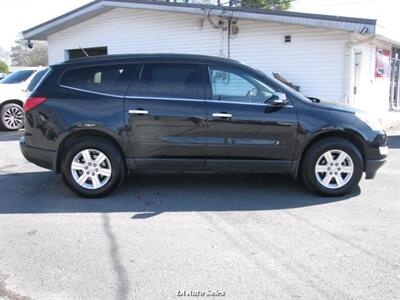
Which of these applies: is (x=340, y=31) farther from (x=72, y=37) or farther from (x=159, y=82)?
(x=72, y=37)

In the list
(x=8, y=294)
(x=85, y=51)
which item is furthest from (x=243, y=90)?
(x=85, y=51)

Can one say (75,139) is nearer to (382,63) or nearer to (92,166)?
(92,166)

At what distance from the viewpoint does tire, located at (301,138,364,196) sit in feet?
18.6

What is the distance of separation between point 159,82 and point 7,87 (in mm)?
7691

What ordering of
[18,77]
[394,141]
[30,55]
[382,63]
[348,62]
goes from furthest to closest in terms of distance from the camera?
[30,55] → [382,63] → [348,62] → [18,77] → [394,141]

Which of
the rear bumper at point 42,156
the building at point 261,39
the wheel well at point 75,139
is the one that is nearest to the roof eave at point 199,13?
the building at point 261,39

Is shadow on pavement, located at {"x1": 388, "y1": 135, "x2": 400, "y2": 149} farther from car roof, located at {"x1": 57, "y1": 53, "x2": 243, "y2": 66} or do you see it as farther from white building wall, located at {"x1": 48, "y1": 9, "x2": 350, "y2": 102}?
car roof, located at {"x1": 57, "y1": 53, "x2": 243, "y2": 66}

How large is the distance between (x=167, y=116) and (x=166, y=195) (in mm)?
1063

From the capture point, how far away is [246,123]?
Answer: 5.60m

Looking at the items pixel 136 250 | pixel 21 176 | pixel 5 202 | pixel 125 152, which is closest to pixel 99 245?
pixel 136 250

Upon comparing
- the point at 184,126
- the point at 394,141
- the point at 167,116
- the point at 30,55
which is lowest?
the point at 394,141

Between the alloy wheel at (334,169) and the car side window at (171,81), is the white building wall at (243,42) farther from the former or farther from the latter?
the car side window at (171,81)

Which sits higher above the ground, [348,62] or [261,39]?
[261,39]

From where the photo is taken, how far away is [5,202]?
5668 millimetres
